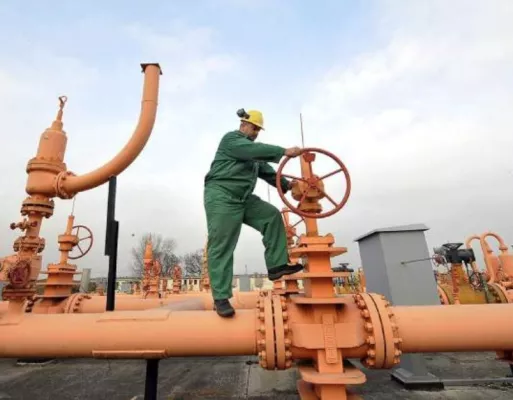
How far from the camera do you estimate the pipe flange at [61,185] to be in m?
2.59

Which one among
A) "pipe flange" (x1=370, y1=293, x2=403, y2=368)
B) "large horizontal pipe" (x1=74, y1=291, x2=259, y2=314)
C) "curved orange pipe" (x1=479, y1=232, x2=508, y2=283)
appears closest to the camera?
"pipe flange" (x1=370, y1=293, x2=403, y2=368)

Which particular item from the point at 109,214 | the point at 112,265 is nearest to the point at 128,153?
the point at 109,214

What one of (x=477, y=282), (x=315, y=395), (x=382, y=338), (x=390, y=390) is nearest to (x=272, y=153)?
(x=382, y=338)

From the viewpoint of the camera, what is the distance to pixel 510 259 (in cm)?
475

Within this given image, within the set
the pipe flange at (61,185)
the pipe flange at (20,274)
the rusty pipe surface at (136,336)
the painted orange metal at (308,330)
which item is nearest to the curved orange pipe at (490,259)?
the painted orange metal at (308,330)

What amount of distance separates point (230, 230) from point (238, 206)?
223 millimetres

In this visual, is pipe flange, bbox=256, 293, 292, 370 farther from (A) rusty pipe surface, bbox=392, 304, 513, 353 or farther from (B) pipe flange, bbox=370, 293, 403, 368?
(A) rusty pipe surface, bbox=392, 304, 513, 353

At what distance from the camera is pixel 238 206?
242 cm

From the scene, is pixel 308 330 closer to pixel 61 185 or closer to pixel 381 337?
pixel 381 337

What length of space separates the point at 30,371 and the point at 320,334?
499cm

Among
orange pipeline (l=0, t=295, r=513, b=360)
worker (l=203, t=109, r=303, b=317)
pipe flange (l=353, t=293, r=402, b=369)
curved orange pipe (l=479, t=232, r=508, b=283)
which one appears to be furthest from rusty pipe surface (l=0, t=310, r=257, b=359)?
curved orange pipe (l=479, t=232, r=508, b=283)

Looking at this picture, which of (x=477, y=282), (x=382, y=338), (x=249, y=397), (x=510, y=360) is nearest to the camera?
(x=382, y=338)

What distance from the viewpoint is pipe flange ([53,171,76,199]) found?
259 centimetres

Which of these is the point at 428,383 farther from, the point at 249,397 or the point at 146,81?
the point at 146,81
